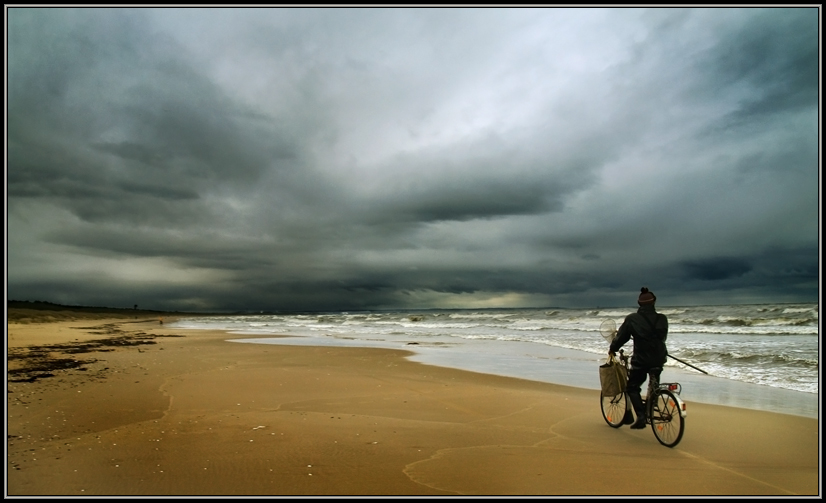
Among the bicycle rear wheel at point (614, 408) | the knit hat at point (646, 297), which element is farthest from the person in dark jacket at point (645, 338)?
the bicycle rear wheel at point (614, 408)

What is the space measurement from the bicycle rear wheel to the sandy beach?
0.56 feet

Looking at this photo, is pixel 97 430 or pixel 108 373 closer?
pixel 97 430

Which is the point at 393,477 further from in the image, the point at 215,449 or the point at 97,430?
the point at 97,430

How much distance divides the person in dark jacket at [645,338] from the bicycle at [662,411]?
0.45 feet

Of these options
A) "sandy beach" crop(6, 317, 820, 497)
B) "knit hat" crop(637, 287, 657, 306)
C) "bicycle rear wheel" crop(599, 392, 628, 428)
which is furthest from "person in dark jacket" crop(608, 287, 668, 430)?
"sandy beach" crop(6, 317, 820, 497)

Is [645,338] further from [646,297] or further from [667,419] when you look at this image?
[667,419]

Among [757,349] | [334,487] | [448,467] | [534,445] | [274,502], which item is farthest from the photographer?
[757,349]

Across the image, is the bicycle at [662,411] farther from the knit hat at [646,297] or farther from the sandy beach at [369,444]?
the knit hat at [646,297]

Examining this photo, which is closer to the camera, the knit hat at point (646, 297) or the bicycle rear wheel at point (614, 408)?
the knit hat at point (646, 297)

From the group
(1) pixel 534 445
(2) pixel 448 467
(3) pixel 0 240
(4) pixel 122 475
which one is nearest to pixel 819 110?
(1) pixel 534 445

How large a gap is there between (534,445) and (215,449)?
4.25 meters

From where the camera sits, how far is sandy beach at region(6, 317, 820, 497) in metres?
5.03

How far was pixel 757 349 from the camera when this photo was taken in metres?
19.1

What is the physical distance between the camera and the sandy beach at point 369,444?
16.5 feet
